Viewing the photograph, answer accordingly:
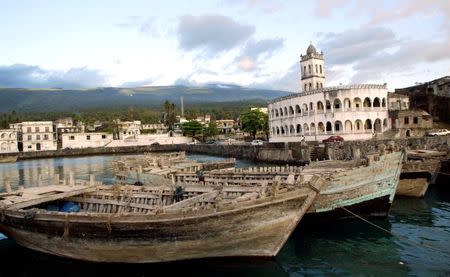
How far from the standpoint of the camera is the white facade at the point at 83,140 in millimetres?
121812

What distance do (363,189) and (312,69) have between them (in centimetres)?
5928

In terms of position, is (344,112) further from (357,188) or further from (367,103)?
(357,188)

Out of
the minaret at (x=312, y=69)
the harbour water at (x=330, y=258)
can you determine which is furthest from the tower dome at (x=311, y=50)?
the harbour water at (x=330, y=258)

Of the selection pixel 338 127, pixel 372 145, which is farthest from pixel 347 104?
pixel 372 145

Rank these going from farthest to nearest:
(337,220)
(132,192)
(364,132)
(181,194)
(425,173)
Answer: (364,132) < (425,173) < (337,220) < (132,192) < (181,194)

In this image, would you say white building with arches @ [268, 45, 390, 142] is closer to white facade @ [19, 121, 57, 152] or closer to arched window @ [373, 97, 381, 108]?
arched window @ [373, 97, 381, 108]

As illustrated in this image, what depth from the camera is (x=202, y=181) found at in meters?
20.4

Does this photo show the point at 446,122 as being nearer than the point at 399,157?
No

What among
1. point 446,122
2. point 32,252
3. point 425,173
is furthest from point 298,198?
point 446,122

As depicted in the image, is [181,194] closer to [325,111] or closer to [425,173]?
[425,173]

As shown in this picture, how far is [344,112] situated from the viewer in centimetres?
6156

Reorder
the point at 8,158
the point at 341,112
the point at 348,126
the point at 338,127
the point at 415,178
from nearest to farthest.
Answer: the point at 415,178, the point at 341,112, the point at 348,126, the point at 338,127, the point at 8,158

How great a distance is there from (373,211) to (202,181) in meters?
8.27

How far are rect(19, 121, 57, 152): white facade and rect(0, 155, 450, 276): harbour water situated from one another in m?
108
